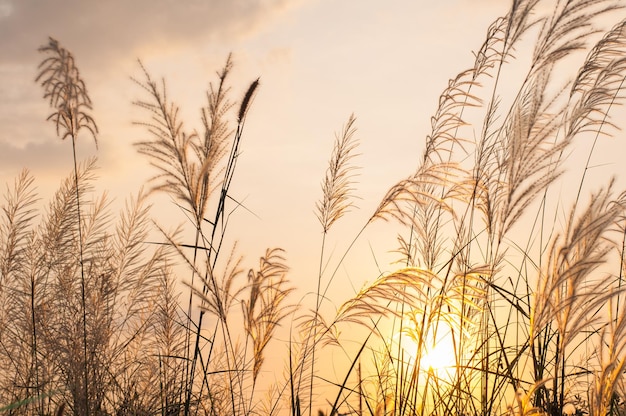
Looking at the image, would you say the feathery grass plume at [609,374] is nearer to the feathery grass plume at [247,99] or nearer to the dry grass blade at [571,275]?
the dry grass blade at [571,275]

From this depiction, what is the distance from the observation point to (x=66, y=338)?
3422 millimetres

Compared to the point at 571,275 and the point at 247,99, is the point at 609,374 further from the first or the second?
the point at 247,99

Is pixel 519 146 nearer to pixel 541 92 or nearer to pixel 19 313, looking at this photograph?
pixel 541 92

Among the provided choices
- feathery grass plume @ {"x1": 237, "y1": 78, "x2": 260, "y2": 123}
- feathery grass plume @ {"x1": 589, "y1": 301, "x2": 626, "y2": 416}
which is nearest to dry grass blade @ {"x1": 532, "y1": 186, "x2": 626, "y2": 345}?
feathery grass plume @ {"x1": 589, "y1": 301, "x2": 626, "y2": 416}

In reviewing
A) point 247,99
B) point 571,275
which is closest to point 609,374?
point 571,275

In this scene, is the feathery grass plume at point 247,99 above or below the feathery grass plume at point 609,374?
above

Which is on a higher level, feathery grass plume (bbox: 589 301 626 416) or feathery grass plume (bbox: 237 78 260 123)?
feathery grass plume (bbox: 237 78 260 123)

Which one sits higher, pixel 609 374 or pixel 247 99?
pixel 247 99

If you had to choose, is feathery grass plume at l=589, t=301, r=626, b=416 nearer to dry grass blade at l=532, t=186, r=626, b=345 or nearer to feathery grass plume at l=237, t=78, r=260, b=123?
dry grass blade at l=532, t=186, r=626, b=345

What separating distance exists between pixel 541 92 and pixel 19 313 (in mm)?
3549

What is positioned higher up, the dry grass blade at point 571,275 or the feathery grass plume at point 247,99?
the feathery grass plume at point 247,99

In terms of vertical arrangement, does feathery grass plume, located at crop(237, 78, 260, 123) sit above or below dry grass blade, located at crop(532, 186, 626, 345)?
above

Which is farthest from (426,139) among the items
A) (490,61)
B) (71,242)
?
(71,242)

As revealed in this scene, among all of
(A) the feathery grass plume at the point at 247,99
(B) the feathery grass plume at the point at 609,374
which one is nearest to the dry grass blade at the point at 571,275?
(B) the feathery grass plume at the point at 609,374
